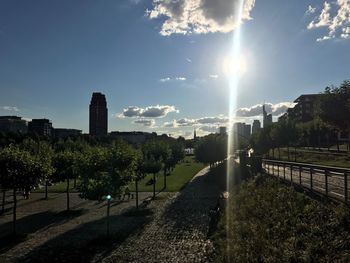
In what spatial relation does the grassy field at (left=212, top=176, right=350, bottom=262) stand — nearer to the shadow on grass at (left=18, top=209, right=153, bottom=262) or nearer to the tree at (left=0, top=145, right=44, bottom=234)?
the shadow on grass at (left=18, top=209, right=153, bottom=262)

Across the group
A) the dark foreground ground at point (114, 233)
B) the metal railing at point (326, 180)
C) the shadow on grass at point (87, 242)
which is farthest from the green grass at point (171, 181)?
the metal railing at point (326, 180)

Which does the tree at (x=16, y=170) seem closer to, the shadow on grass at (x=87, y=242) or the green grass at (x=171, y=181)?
the shadow on grass at (x=87, y=242)

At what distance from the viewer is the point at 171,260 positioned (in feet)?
52.1

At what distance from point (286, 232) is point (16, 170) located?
14.1 m

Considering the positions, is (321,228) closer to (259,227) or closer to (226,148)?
(259,227)

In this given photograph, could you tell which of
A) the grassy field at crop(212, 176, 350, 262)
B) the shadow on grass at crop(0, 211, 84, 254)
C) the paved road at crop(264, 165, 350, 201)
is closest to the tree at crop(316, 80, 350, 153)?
the paved road at crop(264, 165, 350, 201)

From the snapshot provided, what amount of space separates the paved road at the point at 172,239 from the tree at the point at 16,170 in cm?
648

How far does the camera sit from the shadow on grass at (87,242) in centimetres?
1678

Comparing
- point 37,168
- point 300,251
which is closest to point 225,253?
point 300,251

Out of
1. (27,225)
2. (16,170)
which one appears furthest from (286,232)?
(27,225)

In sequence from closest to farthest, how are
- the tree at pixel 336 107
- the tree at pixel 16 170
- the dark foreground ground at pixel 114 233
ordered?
1. the dark foreground ground at pixel 114 233
2. the tree at pixel 16 170
3. the tree at pixel 336 107

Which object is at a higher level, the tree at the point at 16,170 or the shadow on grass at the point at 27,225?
the tree at the point at 16,170

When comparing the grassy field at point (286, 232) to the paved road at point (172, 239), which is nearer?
the grassy field at point (286, 232)

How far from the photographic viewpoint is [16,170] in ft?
68.4
